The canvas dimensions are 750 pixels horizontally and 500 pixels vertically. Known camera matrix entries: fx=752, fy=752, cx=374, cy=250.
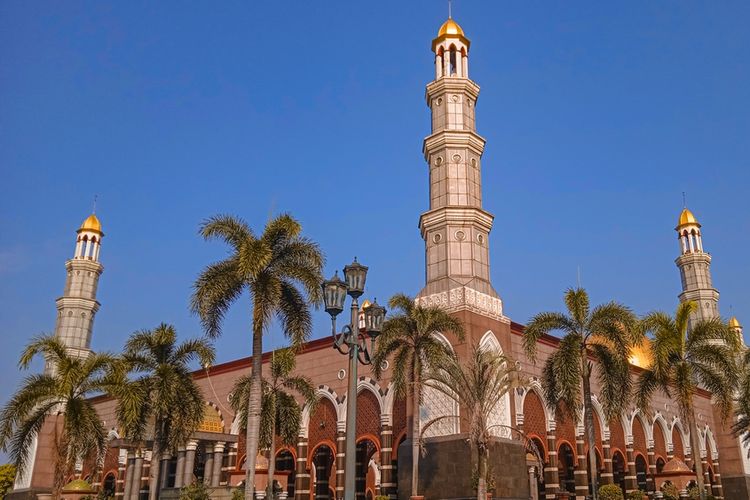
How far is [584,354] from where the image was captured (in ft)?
103

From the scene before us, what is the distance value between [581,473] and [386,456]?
11.9 metres

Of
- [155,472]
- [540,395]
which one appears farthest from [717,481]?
[155,472]

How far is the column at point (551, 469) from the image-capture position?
4044cm

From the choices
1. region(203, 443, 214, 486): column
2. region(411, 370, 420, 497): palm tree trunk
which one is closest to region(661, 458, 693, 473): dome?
region(411, 370, 420, 497): palm tree trunk

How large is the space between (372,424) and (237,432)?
11.1 metres

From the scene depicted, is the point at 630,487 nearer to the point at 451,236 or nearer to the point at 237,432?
the point at 451,236

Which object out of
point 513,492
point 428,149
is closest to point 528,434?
point 513,492

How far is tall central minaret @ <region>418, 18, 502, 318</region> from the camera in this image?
126 ft

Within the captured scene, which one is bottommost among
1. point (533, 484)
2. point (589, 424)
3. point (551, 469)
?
point (533, 484)

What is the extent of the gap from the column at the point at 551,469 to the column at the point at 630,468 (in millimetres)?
8198

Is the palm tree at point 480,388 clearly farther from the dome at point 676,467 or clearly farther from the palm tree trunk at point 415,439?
the dome at point 676,467

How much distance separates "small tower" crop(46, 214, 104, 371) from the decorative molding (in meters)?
34.3

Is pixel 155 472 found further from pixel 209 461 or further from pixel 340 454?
pixel 209 461

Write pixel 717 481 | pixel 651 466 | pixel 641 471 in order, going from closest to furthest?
1. pixel 651 466
2. pixel 641 471
3. pixel 717 481
